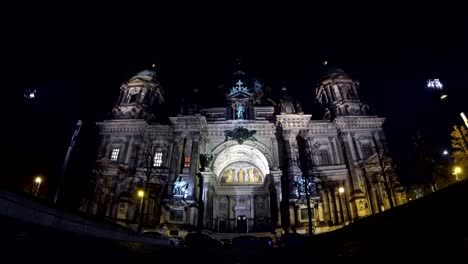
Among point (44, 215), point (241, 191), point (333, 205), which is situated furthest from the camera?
point (241, 191)

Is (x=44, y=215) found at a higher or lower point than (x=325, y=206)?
lower

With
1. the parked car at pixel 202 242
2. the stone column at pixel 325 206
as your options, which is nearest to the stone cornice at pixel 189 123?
the stone column at pixel 325 206

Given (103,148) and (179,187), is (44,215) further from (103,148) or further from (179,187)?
(103,148)

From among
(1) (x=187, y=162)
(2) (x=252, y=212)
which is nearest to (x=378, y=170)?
(2) (x=252, y=212)

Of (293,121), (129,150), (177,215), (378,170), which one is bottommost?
(177,215)

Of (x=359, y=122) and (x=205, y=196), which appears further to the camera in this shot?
(x=359, y=122)

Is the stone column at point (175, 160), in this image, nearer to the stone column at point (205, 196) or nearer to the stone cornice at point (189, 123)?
the stone cornice at point (189, 123)

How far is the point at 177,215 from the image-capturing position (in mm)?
30547

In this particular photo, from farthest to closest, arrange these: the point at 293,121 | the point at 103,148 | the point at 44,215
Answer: the point at 293,121
the point at 103,148
the point at 44,215

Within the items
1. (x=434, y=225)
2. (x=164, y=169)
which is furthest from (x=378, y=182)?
(x=434, y=225)

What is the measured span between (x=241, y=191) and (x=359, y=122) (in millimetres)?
20812

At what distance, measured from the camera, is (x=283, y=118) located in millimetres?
37781

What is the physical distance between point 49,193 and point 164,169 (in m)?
18.5

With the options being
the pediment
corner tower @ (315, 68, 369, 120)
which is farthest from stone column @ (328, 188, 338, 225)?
the pediment
